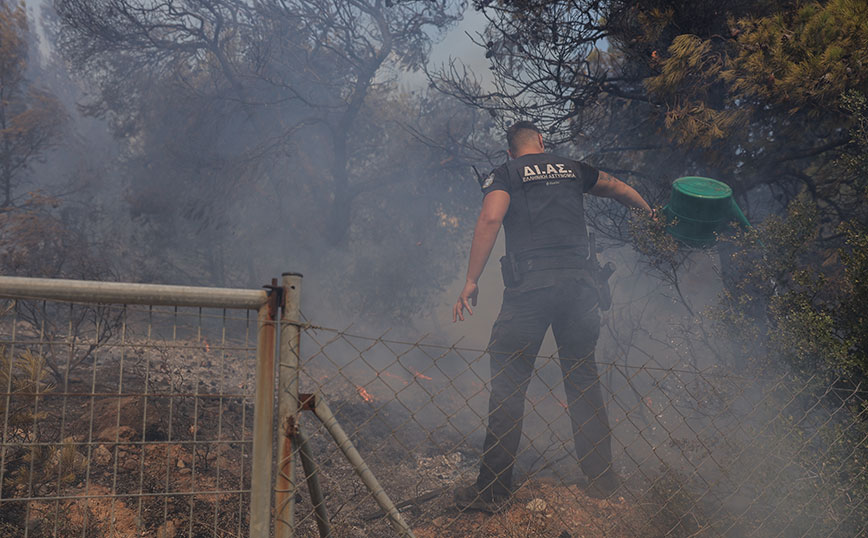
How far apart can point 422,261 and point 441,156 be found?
2793 millimetres

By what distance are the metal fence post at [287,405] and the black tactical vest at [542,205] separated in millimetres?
2656

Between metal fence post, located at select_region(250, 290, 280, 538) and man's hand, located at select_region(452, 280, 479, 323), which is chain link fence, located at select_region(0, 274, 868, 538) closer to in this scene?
metal fence post, located at select_region(250, 290, 280, 538)

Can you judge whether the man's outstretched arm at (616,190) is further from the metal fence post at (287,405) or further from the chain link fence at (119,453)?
the metal fence post at (287,405)

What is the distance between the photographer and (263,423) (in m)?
1.72

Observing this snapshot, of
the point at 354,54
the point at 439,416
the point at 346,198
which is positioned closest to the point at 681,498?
the point at 439,416

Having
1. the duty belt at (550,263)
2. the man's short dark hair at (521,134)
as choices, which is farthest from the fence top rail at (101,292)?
the man's short dark hair at (521,134)

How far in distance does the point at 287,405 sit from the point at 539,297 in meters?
2.48

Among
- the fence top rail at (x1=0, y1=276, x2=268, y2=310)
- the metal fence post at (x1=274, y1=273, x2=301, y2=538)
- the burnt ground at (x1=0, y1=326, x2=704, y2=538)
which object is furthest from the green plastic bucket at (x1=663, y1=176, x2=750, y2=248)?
the fence top rail at (x1=0, y1=276, x2=268, y2=310)

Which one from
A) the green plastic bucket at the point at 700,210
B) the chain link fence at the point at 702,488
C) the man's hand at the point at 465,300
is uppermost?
the green plastic bucket at the point at 700,210

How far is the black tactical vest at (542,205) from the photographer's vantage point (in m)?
4.12

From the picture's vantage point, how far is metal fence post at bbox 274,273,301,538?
1735mm

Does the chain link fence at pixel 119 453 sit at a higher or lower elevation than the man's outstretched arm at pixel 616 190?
lower

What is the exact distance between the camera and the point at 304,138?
1345 centimetres

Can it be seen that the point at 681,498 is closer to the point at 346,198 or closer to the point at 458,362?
the point at 458,362
